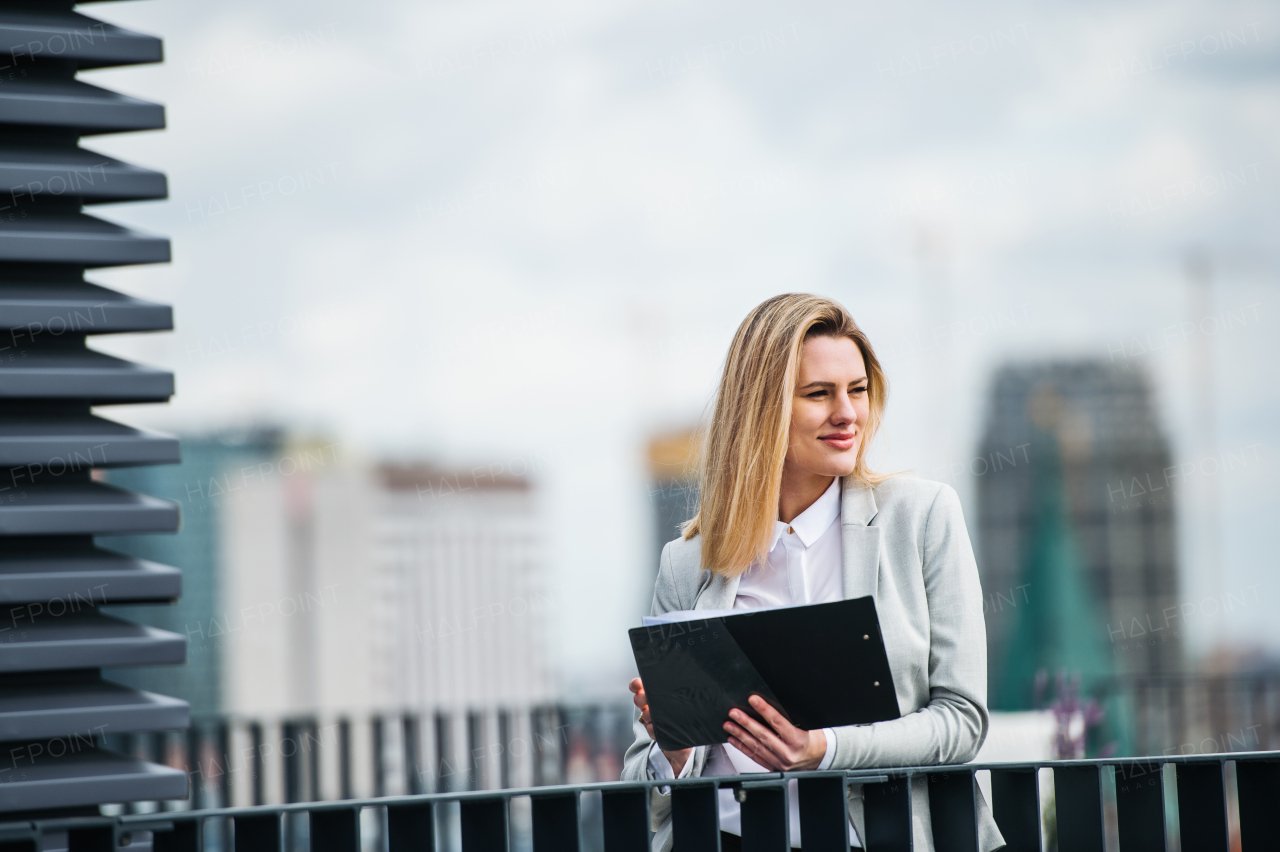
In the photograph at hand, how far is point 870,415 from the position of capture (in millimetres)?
2650

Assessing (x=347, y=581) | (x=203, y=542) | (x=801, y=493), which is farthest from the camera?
(x=347, y=581)

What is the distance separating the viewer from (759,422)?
8.34 feet

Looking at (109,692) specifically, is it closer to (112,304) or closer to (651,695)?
(112,304)

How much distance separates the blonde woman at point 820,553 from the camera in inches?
88.1

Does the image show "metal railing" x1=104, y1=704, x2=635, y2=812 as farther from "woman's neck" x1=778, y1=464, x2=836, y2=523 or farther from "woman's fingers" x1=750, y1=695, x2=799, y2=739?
"woman's fingers" x1=750, y1=695, x2=799, y2=739

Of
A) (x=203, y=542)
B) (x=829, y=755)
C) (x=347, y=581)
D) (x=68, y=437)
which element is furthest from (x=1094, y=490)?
(x=68, y=437)

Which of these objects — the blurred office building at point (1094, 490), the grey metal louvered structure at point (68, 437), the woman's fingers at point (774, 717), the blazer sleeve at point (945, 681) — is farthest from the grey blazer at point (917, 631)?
the blurred office building at point (1094, 490)

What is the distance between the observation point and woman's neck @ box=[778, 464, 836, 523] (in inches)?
103

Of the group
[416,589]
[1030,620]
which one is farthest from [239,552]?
[1030,620]

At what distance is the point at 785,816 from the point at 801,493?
2.63 feet

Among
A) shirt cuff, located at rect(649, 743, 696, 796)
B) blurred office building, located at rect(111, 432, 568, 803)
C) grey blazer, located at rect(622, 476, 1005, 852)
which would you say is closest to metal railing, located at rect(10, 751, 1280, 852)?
grey blazer, located at rect(622, 476, 1005, 852)

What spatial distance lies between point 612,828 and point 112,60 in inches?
69.3

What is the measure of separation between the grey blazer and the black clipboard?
16 centimetres

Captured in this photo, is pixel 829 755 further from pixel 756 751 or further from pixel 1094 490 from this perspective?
pixel 1094 490
